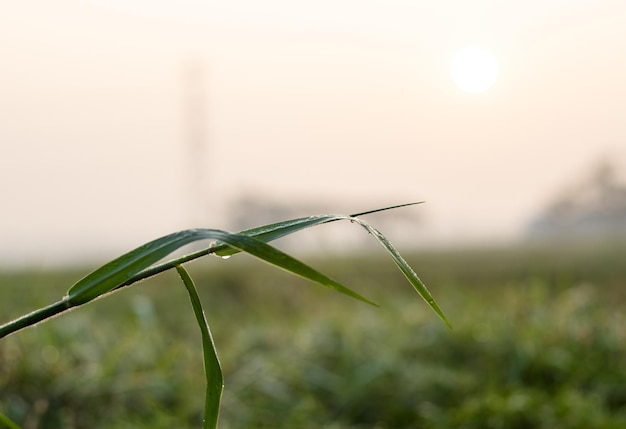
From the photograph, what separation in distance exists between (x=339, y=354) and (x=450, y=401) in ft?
1.75

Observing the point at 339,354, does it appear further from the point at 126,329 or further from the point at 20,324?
the point at 20,324

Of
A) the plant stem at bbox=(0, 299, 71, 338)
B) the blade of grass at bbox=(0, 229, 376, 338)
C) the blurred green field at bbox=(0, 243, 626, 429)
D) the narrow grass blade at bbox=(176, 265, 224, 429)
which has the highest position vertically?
the blade of grass at bbox=(0, 229, 376, 338)

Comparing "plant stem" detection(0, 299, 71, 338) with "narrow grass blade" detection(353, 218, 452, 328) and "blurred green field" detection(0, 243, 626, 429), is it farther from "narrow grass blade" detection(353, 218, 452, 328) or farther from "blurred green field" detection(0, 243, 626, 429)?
"blurred green field" detection(0, 243, 626, 429)

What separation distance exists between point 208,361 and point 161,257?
0.10 metres

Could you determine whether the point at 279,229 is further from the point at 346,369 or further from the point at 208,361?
the point at 346,369

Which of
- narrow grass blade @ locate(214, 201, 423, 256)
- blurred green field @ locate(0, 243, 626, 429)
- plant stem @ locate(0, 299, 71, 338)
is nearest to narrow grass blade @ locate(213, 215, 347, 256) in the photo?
narrow grass blade @ locate(214, 201, 423, 256)

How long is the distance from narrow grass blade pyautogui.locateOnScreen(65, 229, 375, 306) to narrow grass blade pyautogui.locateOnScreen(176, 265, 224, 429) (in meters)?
0.04

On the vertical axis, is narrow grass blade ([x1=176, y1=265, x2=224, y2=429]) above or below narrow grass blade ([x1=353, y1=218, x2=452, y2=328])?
below

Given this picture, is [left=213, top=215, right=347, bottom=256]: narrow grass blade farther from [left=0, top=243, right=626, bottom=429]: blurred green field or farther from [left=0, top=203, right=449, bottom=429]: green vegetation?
[left=0, top=243, right=626, bottom=429]: blurred green field

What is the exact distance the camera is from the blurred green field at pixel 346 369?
7.89 feet

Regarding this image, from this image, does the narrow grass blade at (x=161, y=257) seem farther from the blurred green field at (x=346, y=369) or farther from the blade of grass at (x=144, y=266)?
the blurred green field at (x=346, y=369)

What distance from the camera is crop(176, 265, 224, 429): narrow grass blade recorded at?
530mm

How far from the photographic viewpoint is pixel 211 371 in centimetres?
54

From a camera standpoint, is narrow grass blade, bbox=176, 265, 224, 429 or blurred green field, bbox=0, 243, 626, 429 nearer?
narrow grass blade, bbox=176, 265, 224, 429
